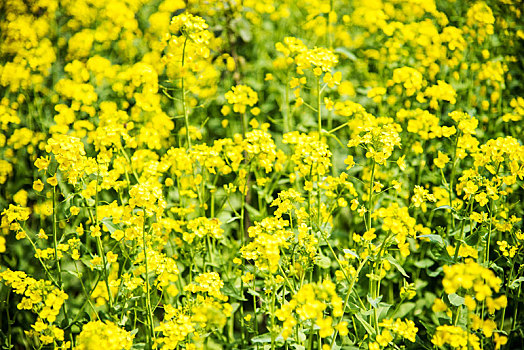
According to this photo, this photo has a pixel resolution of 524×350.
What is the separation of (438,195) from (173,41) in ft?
6.10

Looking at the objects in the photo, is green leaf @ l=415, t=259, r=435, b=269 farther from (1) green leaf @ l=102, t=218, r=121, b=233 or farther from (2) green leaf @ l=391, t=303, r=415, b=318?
(1) green leaf @ l=102, t=218, r=121, b=233

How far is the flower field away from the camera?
222cm

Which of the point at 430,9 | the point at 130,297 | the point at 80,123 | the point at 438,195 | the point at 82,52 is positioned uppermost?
the point at 430,9

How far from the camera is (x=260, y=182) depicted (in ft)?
9.10

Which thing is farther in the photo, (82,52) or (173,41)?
(82,52)

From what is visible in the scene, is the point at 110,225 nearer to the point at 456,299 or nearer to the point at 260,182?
the point at 260,182

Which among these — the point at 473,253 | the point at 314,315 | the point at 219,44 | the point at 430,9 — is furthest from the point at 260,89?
the point at 314,315

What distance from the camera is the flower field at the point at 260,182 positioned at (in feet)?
7.28

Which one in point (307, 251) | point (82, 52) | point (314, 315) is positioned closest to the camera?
point (314, 315)

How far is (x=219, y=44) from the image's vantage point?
3926mm

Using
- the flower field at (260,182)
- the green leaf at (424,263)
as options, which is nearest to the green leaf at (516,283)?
the flower field at (260,182)

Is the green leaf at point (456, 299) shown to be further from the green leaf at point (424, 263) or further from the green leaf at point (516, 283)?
the green leaf at point (424, 263)

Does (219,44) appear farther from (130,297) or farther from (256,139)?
(130,297)

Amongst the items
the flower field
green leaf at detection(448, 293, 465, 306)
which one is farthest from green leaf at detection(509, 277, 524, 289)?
green leaf at detection(448, 293, 465, 306)
